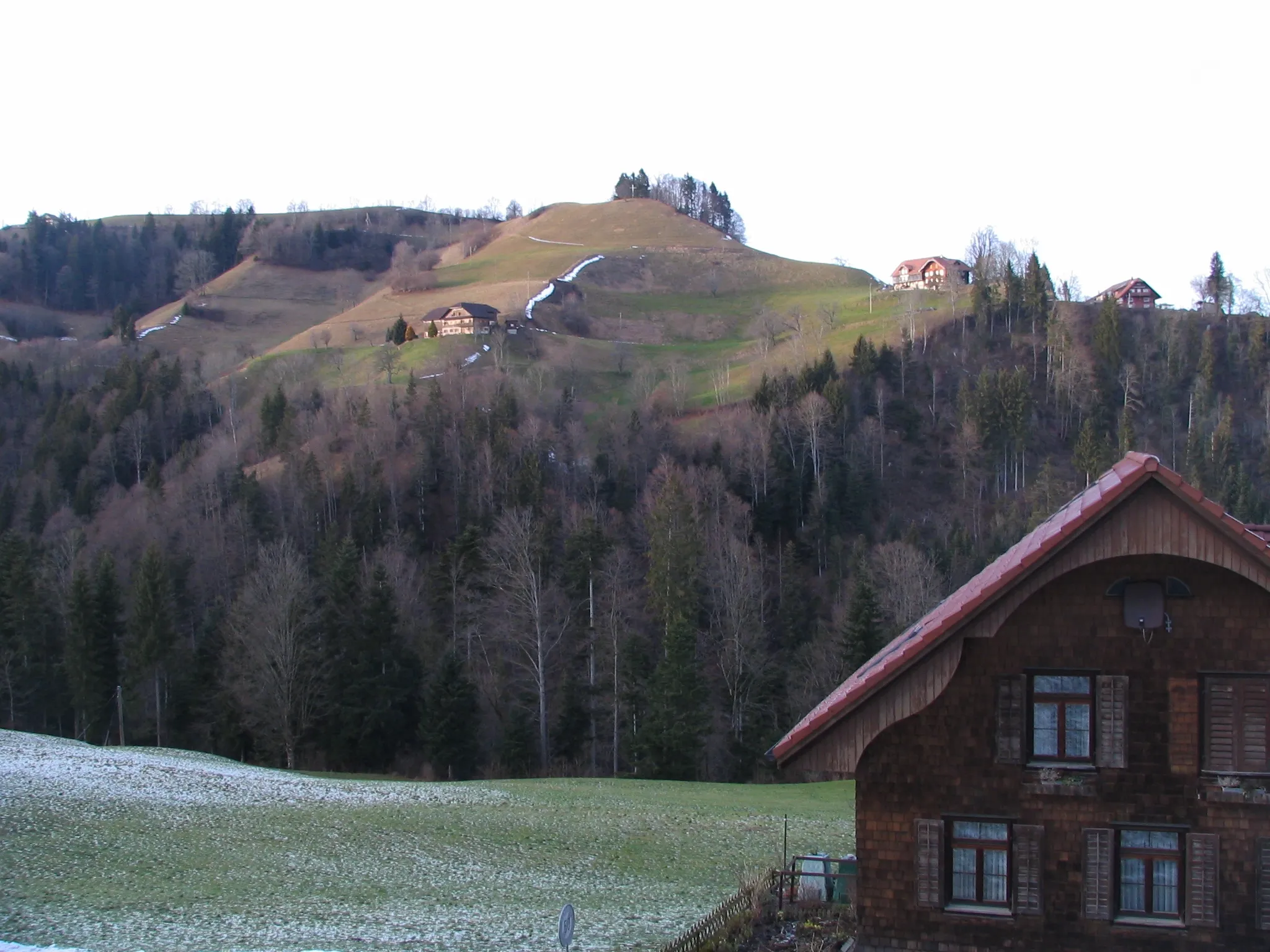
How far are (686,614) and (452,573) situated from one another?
15483 millimetres

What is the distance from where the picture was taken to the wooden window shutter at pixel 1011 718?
15.1 metres

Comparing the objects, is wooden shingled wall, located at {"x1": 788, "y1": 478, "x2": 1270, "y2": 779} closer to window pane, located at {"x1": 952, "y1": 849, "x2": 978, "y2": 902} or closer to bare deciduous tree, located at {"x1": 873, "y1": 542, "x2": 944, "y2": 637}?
window pane, located at {"x1": 952, "y1": 849, "x2": 978, "y2": 902}

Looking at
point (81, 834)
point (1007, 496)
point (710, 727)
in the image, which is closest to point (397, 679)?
point (710, 727)

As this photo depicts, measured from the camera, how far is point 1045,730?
15.1 metres

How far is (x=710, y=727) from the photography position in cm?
5625

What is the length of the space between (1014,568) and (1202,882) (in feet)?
14.9

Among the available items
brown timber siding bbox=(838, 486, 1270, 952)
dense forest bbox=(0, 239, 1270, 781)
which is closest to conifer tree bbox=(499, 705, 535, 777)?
dense forest bbox=(0, 239, 1270, 781)

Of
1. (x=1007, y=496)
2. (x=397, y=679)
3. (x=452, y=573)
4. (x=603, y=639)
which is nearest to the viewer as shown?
(x=397, y=679)

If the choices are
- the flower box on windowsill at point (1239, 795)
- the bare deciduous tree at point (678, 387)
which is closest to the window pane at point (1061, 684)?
the flower box on windowsill at point (1239, 795)

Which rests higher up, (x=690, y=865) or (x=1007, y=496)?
(x=1007, y=496)

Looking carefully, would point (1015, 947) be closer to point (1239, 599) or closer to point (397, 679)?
point (1239, 599)

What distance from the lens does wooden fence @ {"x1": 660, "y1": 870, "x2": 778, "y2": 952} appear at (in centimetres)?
1694

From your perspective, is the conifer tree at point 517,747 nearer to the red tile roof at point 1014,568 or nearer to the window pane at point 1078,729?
the red tile roof at point 1014,568

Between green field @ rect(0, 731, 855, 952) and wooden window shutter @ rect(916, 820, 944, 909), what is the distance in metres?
6.22
